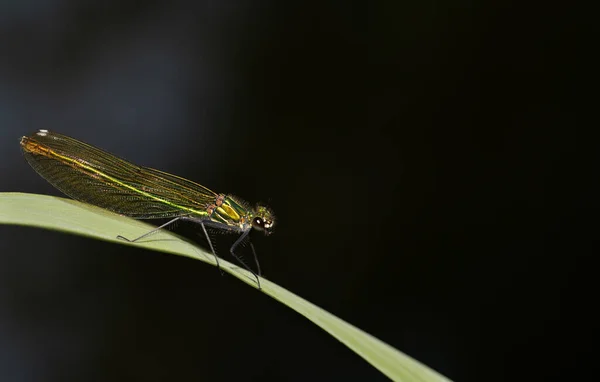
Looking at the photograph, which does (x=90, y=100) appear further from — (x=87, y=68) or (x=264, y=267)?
(x=264, y=267)

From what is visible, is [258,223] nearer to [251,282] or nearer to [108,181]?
[108,181]

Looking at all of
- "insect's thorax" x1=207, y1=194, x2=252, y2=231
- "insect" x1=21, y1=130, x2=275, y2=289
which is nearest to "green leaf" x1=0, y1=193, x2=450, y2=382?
"insect" x1=21, y1=130, x2=275, y2=289

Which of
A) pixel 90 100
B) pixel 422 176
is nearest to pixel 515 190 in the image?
pixel 422 176

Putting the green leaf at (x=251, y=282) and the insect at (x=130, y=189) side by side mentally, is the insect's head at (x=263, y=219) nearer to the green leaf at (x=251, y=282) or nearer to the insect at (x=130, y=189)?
the insect at (x=130, y=189)

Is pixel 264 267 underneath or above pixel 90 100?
underneath

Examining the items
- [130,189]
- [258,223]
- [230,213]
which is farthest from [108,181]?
[258,223]

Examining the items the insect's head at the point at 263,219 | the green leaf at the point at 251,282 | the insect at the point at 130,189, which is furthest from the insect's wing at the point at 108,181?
the green leaf at the point at 251,282
